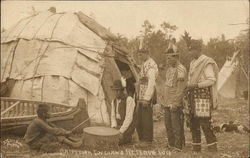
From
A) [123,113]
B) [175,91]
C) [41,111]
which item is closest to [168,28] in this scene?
[175,91]

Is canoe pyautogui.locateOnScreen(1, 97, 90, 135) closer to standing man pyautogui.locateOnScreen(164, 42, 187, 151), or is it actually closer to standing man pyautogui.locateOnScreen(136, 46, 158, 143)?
standing man pyautogui.locateOnScreen(136, 46, 158, 143)

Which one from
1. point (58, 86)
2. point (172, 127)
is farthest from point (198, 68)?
point (58, 86)

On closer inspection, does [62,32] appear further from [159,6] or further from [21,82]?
[159,6]

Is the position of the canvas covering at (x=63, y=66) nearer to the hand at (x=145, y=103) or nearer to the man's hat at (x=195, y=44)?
the hand at (x=145, y=103)

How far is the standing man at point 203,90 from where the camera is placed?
16.5 feet

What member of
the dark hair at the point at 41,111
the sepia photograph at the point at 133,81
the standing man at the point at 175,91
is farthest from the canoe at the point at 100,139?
the standing man at the point at 175,91

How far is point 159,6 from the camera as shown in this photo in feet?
18.6

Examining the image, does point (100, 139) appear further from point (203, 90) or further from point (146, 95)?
point (203, 90)

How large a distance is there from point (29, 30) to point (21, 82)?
1196mm

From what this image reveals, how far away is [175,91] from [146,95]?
2.14ft

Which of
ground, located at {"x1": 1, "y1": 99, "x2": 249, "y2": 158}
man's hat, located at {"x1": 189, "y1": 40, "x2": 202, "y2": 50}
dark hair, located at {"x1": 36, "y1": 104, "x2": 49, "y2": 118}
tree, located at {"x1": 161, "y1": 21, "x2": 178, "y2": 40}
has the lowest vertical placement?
ground, located at {"x1": 1, "y1": 99, "x2": 249, "y2": 158}

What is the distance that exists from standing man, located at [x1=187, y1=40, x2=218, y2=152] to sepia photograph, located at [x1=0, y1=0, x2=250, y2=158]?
13 mm

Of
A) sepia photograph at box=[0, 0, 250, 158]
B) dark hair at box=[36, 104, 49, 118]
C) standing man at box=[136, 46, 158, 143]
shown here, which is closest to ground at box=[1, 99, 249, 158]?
sepia photograph at box=[0, 0, 250, 158]

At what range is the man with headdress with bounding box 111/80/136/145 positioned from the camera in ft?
19.0
